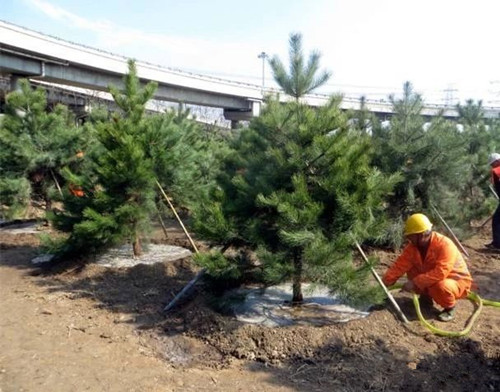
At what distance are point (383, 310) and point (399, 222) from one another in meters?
2.84

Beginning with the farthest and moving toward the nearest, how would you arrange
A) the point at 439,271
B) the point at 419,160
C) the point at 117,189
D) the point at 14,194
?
the point at 14,194 < the point at 419,160 < the point at 117,189 < the point at 439,271

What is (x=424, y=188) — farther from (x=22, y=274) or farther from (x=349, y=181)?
(x=22, y=274)

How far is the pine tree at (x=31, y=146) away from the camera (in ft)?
27.4

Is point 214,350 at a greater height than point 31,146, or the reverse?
point 31,146

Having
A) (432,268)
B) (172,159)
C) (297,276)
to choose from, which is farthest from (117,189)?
(432,268)

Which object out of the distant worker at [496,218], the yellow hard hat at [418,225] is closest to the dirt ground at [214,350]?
the yellow hard hat at [418,225]

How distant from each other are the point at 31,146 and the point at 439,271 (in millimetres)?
7111

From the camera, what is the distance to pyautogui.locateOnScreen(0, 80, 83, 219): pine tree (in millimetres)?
8364

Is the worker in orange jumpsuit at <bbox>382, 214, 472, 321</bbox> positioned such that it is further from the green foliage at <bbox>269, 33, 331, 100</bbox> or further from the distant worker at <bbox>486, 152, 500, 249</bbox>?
the distant worker at <bbox>486, 152, 500, 249</bbox>

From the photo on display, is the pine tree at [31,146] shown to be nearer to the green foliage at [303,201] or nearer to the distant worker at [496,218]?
the green foliage at [303,201]

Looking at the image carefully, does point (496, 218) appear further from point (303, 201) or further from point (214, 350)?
point (214, 350)

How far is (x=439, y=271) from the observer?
4285 millimetres

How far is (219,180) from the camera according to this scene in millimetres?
5027

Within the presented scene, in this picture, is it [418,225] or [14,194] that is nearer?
[418,225]
